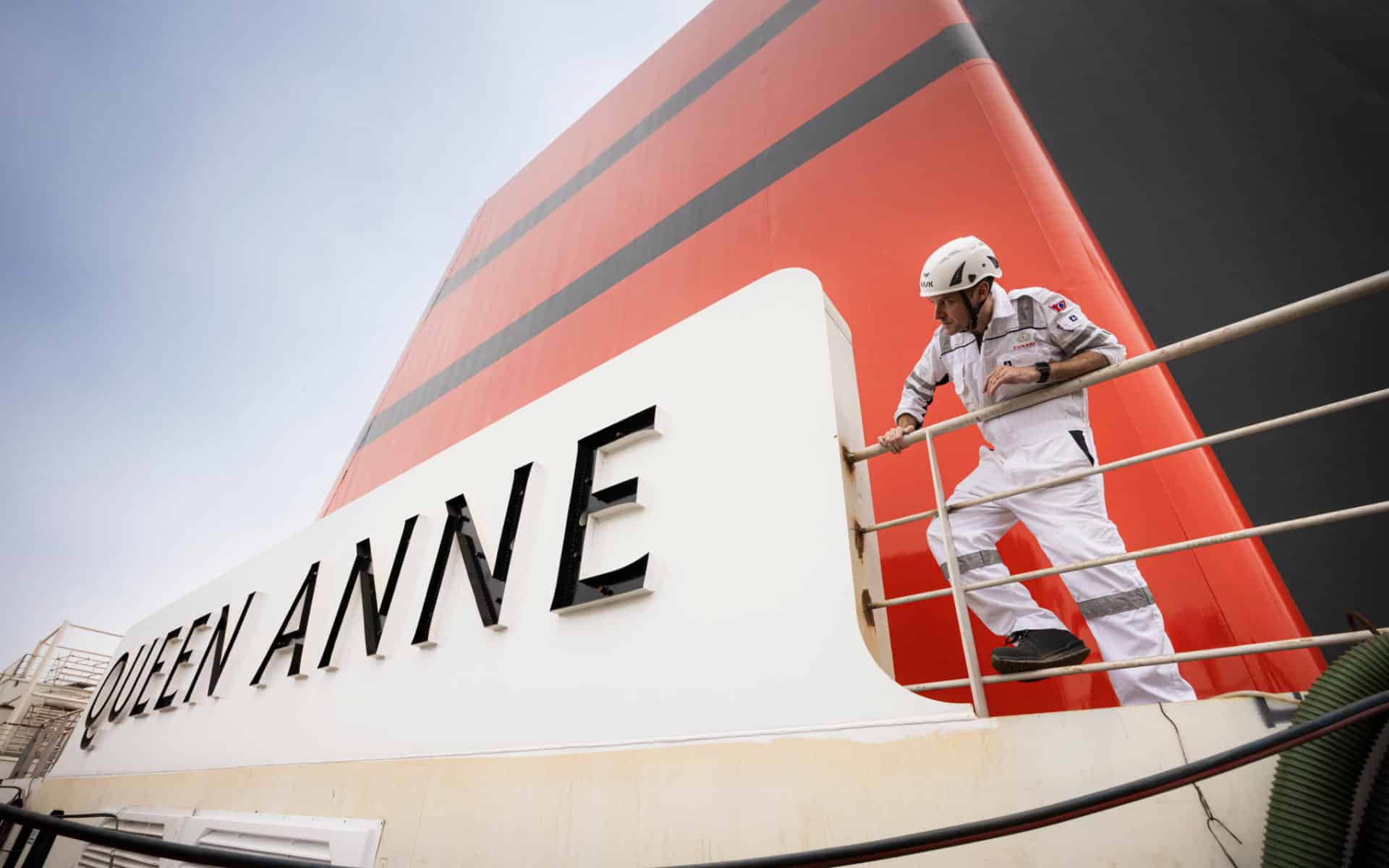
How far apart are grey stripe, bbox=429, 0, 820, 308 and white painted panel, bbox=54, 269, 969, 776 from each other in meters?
3.63

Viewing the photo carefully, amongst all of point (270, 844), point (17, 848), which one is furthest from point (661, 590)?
point (270, 844)

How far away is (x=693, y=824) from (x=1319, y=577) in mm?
2109

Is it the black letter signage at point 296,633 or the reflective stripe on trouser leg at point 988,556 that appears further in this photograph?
the black letter signage at point 296,633

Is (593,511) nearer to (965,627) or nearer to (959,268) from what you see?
(965,627)

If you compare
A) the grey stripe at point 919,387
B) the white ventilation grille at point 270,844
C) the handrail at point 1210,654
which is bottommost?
the white ventilation grille at point 270,844

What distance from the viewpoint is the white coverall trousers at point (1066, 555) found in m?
1.25

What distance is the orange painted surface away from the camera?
172 cm

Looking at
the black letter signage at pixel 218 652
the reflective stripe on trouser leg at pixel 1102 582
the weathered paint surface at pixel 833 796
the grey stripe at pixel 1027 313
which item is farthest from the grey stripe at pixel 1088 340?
the black letter signage at pixel 218 652

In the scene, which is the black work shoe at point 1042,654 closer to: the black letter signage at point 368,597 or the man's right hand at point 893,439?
the man's right hand at point 893,439

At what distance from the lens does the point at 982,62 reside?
314 cm

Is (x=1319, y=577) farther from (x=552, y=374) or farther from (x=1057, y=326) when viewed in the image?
(x=552, y=374)

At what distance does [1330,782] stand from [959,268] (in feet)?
4.23

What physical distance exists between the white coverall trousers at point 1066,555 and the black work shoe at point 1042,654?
0.27 ft

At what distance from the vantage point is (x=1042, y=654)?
46.0 inches
